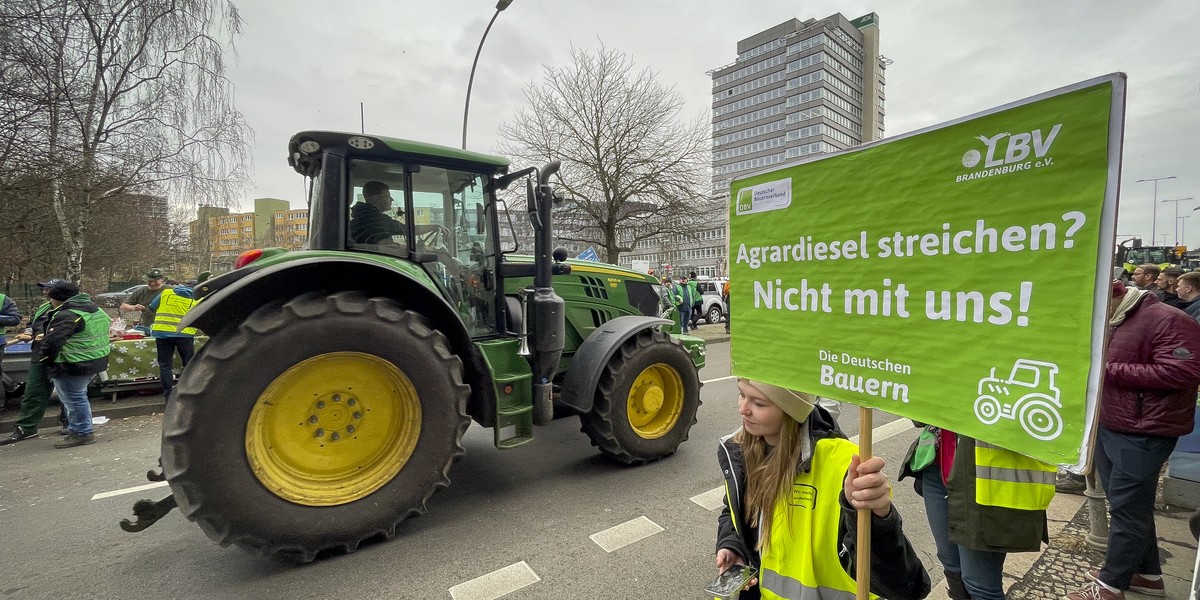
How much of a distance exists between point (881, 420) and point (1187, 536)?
2.74m

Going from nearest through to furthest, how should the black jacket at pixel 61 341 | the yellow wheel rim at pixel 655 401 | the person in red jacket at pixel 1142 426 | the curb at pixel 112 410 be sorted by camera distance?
the person in red jacket at pixel 1142 426, the yellow wheel rim at pixel 655 401, the black jacket at pixel 61 341, the curb at pixel 112 410

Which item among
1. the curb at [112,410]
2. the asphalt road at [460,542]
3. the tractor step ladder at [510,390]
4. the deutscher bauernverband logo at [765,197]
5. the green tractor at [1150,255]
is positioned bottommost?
the curb at [112,410]

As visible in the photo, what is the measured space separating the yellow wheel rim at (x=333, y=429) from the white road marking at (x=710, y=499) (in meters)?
1.99

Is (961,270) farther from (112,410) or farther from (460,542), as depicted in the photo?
(112,410)

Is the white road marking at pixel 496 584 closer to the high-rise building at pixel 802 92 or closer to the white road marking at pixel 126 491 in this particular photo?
the white road marking at pixel 126 491

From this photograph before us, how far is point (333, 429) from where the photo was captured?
2.96 meters

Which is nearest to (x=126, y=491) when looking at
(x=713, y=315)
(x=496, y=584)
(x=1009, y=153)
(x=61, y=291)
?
(x=61, y=291)

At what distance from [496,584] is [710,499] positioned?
167cm

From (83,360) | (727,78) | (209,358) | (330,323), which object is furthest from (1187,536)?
(727,78)

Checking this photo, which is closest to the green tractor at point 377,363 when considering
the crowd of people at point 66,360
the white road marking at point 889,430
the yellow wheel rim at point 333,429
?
the yellow wheel rim at point 333,429

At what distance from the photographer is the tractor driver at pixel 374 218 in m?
3.55

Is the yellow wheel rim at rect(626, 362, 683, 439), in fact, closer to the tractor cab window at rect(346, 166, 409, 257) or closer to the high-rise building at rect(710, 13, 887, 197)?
the tractor cab window at rect(346, 166, 409, 257)

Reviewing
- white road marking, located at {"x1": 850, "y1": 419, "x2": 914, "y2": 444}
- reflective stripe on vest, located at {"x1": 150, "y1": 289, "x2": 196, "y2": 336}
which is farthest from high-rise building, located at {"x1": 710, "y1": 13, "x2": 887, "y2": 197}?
reflective stripe on vest, located at {"x1": 150, "y1": 289, "x2": 196, "y2": 336}

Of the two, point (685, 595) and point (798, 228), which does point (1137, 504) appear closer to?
point (685, 595)
